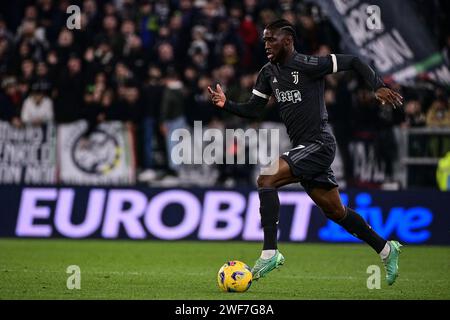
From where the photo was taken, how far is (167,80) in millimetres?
17375

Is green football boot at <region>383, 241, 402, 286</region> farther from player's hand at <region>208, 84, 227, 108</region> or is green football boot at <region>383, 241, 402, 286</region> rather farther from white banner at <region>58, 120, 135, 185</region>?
white banner at <region>58, 120, 135, 185</region>

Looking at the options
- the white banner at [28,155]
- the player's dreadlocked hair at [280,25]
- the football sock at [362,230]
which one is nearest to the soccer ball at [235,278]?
the football sock at [362,230]

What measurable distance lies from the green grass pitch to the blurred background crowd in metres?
2.40

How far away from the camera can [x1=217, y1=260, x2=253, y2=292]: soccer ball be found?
28.6 feet

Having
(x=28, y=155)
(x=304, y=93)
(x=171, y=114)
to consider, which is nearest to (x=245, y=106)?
(x=304, y=93)

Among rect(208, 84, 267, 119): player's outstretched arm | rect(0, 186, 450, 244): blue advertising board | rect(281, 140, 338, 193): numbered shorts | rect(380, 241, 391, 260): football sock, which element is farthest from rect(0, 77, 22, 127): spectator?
rect(380, 241, 391, 260): football sock

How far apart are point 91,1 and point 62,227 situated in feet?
Answer: 19.4

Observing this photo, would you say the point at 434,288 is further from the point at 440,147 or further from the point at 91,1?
the point at 91,1

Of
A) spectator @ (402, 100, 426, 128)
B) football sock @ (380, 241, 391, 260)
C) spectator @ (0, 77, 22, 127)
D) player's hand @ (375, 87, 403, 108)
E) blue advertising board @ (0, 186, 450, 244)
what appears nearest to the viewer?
player's hand @ (375, 87, 403, 108)

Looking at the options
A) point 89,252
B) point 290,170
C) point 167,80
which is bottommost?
point 89,252

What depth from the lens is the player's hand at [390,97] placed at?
8.62 meters

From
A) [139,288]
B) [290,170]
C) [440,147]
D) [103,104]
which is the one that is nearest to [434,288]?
[290,170]

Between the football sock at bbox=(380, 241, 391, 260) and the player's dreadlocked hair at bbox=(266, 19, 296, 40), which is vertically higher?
the player's dreadlocked hair at bbox=(266, 19, 296, 40)

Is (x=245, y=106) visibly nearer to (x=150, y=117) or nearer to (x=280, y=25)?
(x=280, y=25)
